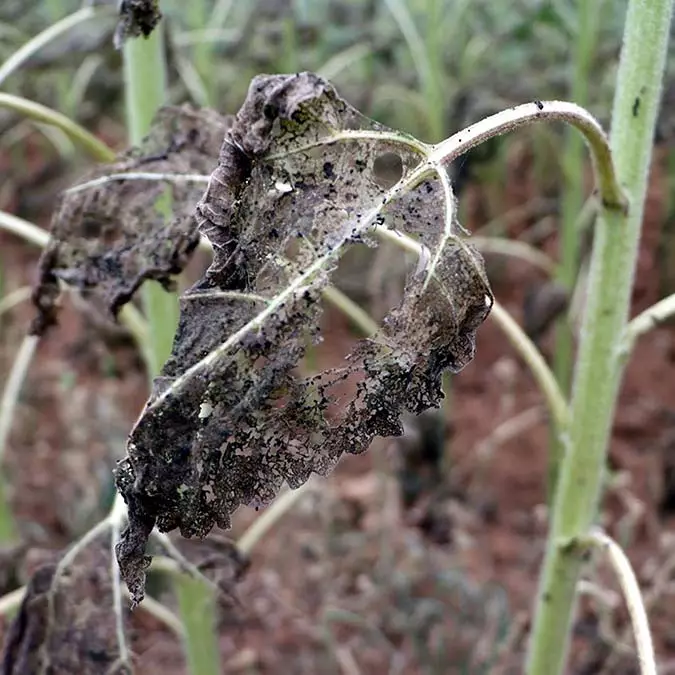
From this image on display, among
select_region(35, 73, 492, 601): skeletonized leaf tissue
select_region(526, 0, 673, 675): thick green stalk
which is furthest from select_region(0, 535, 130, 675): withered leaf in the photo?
select_region(526, 0, 673, 675): thick green stalk

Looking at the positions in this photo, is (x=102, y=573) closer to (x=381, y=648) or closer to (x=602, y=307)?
(x=602, y=307)

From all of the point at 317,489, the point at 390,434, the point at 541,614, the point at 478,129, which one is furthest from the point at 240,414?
the point at 317,489

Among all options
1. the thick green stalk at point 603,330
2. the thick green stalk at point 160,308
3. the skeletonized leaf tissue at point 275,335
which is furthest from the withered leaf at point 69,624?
the thick green stalk at point 603,330

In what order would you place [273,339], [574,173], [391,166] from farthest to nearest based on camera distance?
[574,173]
[391,166]
[273,339]

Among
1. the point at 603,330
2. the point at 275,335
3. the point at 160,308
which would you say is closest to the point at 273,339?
the point at 275,335

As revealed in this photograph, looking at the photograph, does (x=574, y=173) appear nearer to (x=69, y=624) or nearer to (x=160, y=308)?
(x=160, y=308)

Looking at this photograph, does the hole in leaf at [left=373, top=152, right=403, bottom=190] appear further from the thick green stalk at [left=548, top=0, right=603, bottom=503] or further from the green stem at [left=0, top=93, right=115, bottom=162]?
the thick green stalk at [left=548, top=0, right=603, bottom=503]

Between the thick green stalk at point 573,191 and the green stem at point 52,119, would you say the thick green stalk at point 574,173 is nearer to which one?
the thick green stalk at point 573,191
